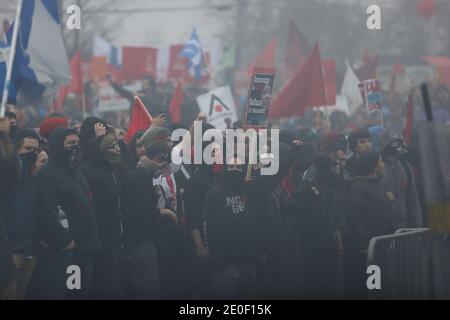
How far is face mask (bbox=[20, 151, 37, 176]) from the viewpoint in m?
9.82

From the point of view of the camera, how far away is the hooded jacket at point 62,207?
959 cm

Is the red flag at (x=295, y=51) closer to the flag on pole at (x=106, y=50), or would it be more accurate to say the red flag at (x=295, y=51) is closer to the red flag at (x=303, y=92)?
the red flag at (x=303, y=92)

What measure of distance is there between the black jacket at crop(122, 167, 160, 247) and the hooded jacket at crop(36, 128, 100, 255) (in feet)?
1.79

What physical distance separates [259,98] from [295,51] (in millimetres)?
8643

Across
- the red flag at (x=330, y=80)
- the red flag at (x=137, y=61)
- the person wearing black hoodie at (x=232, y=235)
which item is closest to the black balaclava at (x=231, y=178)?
the person wearing black hoodie at (x=232, y=235)

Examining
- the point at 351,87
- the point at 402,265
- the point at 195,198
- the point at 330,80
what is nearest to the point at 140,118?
the point at 195,198

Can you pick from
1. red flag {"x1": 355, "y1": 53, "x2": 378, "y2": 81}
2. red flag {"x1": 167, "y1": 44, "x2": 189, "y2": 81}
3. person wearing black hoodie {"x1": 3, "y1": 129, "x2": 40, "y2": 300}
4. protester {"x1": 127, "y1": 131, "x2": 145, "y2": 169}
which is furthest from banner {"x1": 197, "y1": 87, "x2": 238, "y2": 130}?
red flag {"x1": 167, "y1": 44, "x2": 189, "y2": 81}

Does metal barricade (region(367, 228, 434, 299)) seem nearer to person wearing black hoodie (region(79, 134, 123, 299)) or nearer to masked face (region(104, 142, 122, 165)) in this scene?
person wearing black hoodie (region(79, 134, 123, 299))

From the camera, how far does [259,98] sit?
37.4ft

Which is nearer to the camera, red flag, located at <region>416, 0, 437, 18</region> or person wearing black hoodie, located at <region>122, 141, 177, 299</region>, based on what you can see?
person wearing black hoodie, located at <region>122, 141, 177, 299</region>

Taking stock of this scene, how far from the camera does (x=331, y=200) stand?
11539 millimetres

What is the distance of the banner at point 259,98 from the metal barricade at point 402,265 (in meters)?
2.49
